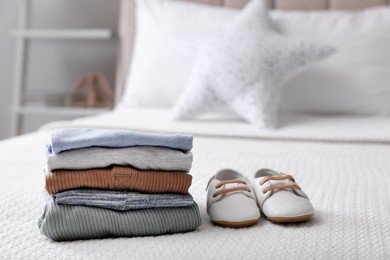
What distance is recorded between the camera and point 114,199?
673mm

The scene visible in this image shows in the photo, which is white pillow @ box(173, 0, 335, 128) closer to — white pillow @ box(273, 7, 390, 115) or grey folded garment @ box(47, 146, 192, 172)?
white pillow @ box(273, 7, 390, 115)

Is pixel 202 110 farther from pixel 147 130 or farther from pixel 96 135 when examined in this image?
pixel 96 135

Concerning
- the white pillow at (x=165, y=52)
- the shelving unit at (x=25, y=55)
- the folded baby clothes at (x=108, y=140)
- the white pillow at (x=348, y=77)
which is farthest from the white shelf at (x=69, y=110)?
the folded baby clothes at (x=108, y=140)

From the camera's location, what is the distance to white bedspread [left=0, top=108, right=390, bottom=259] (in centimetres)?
62

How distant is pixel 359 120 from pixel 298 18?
1.65ft

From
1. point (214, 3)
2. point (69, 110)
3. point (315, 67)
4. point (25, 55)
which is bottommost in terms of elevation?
point (69, 110)

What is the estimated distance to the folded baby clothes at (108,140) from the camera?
675 millimetres

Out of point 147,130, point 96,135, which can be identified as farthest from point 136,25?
point 96,135

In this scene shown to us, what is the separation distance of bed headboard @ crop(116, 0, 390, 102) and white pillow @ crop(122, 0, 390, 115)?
0.18m

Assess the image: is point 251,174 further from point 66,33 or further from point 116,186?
point 66,33

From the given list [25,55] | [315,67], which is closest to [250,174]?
[315,67]

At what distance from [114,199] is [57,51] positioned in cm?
224

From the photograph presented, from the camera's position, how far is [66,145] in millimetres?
673

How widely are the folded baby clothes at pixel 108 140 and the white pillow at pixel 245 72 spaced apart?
88 centimetres
